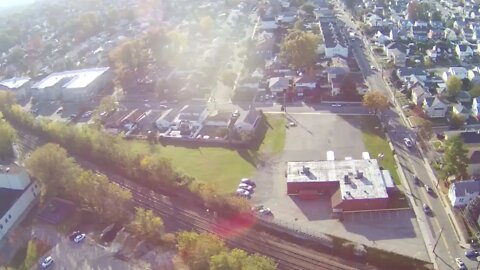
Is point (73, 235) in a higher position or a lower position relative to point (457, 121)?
higher

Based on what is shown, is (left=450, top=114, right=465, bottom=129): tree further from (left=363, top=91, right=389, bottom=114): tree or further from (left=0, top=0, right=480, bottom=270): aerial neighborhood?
(left=363, top=91, right=389, bottom=114): tree

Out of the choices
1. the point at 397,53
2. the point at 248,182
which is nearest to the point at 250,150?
the point at 248,182

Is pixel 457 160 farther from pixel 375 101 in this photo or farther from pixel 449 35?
pixel 449 35

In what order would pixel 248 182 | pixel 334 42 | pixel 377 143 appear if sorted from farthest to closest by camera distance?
pixel 334 42 → pixel 377 143 → pixel 248 182

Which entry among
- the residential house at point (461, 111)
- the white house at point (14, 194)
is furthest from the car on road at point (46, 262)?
the residential house at point (461, 111)

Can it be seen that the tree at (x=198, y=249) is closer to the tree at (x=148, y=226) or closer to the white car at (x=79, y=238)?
the tree at (x=148, y=226)

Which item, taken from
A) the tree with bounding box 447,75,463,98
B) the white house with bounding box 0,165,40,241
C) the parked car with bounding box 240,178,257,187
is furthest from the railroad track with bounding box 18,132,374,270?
the tree with bounding box 447,75,463,98

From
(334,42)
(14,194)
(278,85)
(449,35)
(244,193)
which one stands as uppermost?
(14,194)
